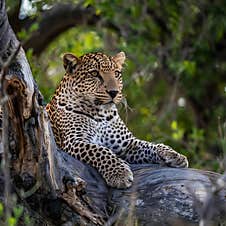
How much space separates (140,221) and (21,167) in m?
1.15

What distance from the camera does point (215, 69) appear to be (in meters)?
17.8

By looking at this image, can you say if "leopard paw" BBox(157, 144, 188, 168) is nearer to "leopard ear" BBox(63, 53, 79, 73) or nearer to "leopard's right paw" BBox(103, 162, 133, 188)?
"leopard's right paw" BBox(103, 162, 133, 188)

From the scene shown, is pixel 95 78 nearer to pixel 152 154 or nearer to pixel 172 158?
pixel 152 154

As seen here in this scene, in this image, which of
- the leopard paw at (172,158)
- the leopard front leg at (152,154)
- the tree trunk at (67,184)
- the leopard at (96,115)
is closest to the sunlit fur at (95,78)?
the leopard at (96,115)

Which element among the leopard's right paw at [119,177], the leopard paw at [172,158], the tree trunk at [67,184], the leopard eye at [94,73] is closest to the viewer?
the tree trunk at [67,184]

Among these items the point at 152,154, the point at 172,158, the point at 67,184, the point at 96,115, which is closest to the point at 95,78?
the point at 96,115

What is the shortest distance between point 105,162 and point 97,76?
143 cm

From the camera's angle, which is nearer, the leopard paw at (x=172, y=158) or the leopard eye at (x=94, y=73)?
the leopard paw at (x=172, y=158)

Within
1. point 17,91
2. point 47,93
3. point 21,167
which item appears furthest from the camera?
point 47,93

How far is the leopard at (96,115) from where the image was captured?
9.62m

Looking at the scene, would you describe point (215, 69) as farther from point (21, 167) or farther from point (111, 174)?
point (21, 167)

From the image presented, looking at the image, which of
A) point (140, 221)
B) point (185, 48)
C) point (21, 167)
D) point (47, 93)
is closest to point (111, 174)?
point (140, 221)

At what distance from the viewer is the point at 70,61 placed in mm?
10367

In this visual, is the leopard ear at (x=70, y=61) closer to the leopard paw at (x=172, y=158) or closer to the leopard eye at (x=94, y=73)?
the leopard eye at (x=94, y=73)
